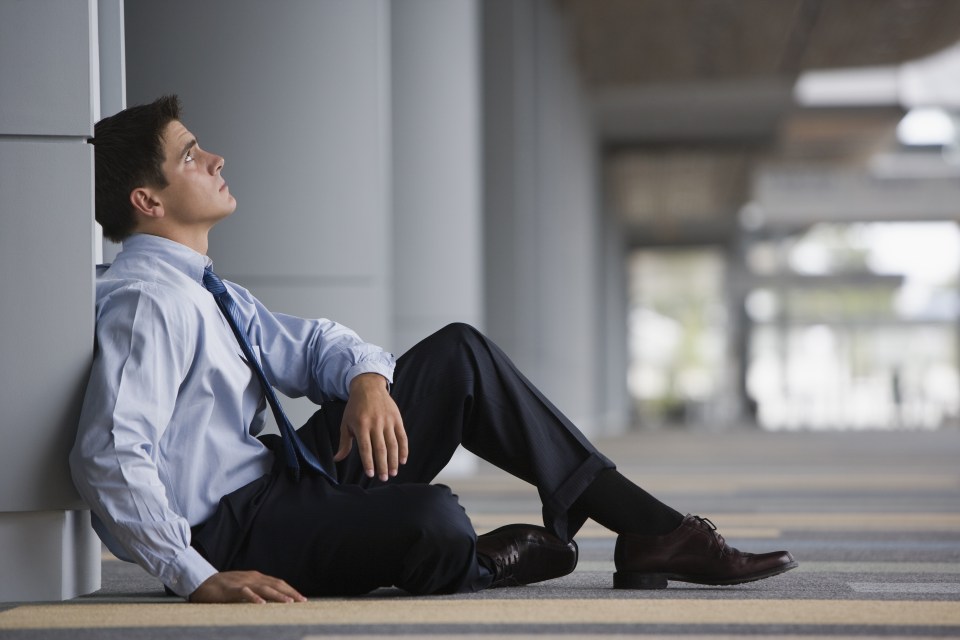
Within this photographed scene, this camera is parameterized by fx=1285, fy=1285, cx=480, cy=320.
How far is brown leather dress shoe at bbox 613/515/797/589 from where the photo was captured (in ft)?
8.00

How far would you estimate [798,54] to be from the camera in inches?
564

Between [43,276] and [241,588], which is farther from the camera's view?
[43,276]

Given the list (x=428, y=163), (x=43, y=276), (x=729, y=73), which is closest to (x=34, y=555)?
(x=43, y=276)

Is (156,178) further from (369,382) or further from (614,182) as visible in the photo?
(614,182)

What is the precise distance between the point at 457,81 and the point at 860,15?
23.2 feet

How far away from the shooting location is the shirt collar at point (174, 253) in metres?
2.45

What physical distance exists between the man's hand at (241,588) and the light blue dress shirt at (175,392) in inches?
0.9

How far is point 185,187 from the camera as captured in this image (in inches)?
97.6

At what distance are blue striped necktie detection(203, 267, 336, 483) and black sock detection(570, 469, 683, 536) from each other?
50 centimetres

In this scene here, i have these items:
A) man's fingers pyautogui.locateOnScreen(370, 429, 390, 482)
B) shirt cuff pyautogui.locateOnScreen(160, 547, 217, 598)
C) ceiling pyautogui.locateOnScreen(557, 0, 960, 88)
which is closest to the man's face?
man's fingers pyautogui.locateOnScreen(370, 429, 390, 482)

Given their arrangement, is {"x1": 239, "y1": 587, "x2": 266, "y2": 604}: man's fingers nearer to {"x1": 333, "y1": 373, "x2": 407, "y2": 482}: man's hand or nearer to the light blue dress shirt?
the light blue dress shirt

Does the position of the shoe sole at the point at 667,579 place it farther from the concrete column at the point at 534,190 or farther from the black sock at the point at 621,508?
the concrete column at the point at 534,190

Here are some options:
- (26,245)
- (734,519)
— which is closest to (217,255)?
(734,519)

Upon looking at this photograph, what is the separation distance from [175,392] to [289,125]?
3.02 meters
